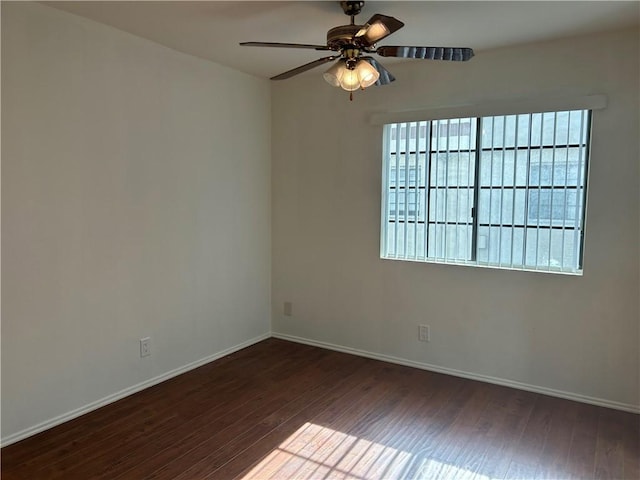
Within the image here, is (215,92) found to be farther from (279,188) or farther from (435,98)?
(435,98)

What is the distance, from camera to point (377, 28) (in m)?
1.99

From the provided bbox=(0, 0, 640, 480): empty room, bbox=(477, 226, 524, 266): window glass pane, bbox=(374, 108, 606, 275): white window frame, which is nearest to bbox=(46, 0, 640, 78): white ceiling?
bbox=(0, 0, 640, 480): empty room

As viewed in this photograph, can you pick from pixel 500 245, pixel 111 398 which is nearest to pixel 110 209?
pixel 111 398

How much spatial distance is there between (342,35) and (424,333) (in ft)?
7.73

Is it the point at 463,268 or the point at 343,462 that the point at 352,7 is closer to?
the point at 463,268

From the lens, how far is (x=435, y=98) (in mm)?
3422

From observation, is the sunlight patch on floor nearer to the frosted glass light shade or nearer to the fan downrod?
the frosted glass light shade

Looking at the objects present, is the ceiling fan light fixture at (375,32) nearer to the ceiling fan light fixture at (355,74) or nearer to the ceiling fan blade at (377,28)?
the ceiling fan blade at (377,28)

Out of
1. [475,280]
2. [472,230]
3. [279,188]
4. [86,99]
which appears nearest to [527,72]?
[472,230]

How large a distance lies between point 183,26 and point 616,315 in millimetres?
A: 3284

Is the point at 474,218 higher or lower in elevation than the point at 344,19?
lower

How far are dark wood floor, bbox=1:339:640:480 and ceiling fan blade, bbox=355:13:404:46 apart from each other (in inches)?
82.8

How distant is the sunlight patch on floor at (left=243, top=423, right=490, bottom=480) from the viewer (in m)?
2.25

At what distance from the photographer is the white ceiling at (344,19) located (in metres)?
2.45
